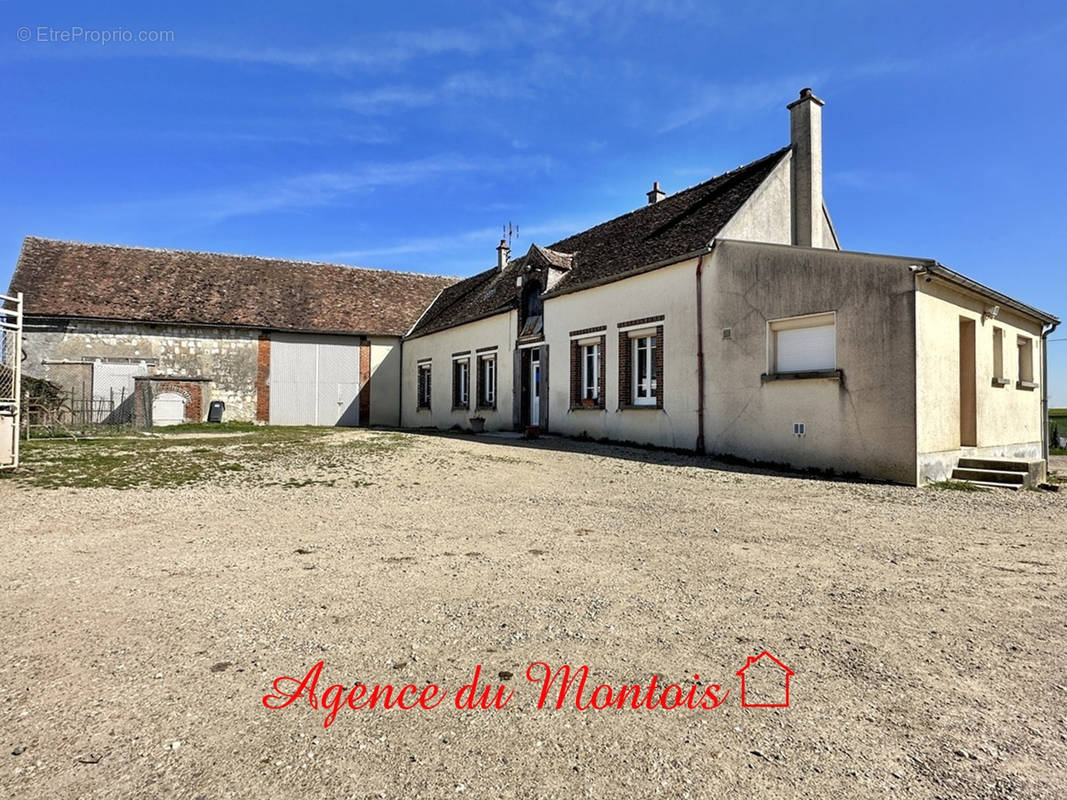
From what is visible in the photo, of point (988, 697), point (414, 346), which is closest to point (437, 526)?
point (988, 697)

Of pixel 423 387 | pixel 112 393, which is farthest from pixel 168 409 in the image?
pixel 423 387

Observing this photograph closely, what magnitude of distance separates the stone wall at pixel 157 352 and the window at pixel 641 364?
1572 centimetres

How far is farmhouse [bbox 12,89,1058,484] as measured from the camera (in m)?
10.2

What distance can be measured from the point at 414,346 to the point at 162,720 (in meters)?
23.4

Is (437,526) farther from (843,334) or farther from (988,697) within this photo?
(843,334)

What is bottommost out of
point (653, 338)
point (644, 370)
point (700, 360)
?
point (644, 370)

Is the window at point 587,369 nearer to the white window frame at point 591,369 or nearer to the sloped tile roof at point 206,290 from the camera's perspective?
the white window frame at point 591,369

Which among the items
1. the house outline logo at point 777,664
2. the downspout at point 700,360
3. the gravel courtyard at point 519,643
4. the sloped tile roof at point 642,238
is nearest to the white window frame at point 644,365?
the downspout at point 700,360

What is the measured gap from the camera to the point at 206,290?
24.2 m

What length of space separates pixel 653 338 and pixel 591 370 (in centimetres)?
241

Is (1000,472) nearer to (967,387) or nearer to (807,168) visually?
(967,387)

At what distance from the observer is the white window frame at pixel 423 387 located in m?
A: 24.1

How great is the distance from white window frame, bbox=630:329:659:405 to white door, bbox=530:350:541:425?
387cm

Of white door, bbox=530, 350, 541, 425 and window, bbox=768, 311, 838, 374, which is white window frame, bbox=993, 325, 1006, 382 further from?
white door, bbox=530, 350, 541, 425
